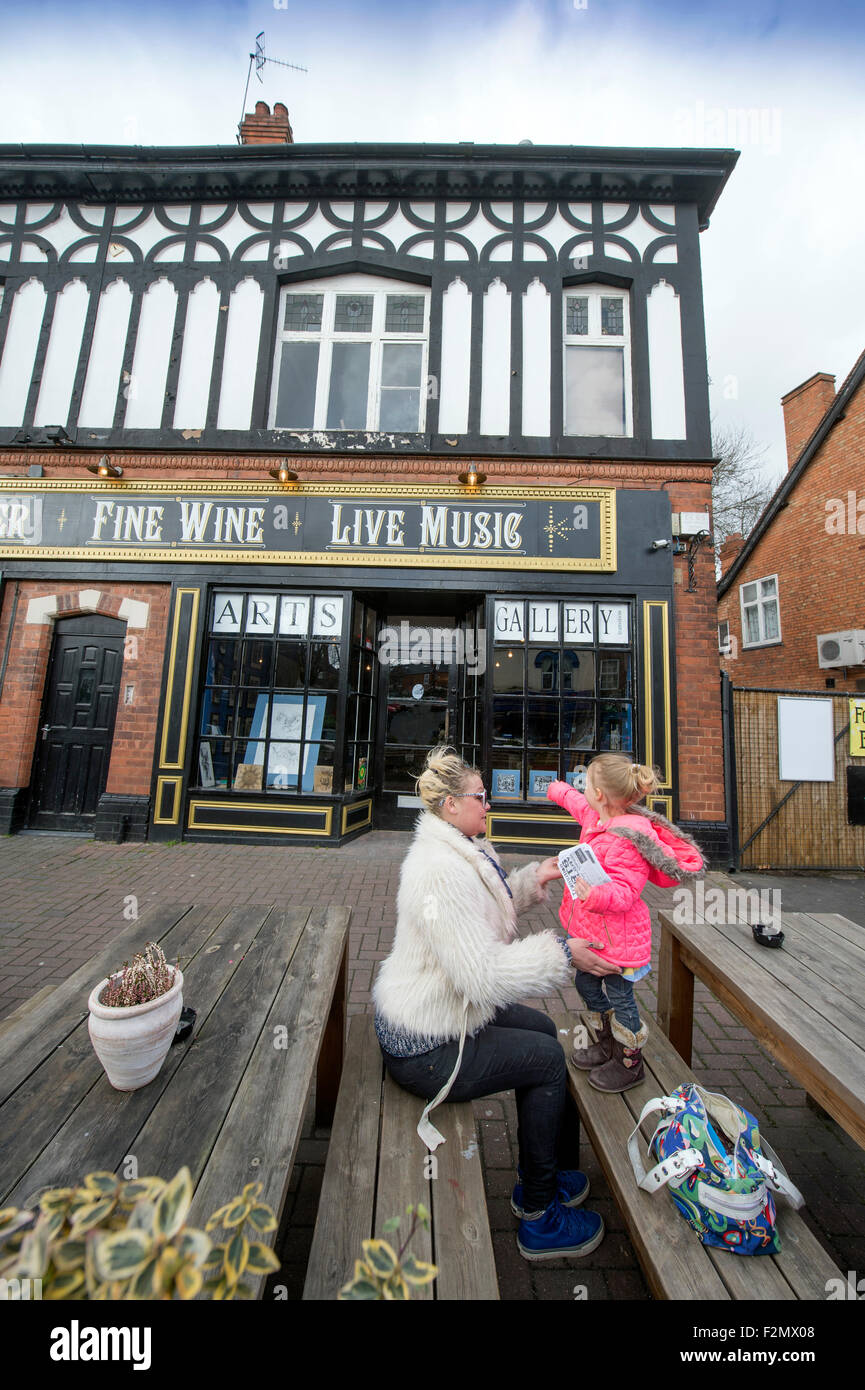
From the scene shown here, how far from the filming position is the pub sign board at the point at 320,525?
705 cm

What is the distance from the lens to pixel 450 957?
5.63 feet

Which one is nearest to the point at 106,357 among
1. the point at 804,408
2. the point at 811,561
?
the point at 811,561

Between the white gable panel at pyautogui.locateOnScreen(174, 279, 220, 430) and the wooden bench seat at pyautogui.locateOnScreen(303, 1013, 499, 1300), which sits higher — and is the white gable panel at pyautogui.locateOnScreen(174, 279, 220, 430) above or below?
above

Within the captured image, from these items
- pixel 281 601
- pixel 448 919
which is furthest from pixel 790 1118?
pixel 281 601

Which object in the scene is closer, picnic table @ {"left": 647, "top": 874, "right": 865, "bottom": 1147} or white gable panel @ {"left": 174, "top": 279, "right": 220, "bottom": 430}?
picnic table @ {"left": 647, "top": 874, "right": 865, "bottom": 1147}

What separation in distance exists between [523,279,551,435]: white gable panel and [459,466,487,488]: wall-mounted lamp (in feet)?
3.17

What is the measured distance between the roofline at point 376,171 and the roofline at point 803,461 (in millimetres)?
5694

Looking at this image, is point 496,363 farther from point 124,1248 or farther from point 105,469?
point 124,1248

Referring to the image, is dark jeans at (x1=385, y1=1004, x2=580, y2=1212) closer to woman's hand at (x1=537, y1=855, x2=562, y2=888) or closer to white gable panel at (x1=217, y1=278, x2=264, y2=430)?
woman's hand at (x1=537, y1=855, x2=562, y2=888)

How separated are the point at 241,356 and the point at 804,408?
42.1 ft

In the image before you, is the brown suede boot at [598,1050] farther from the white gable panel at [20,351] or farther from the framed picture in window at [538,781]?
the white gable panel at [20,351]

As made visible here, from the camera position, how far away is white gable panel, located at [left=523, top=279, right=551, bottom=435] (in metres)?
7.34

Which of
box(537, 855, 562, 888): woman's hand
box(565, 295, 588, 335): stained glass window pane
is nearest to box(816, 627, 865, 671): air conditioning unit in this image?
box(565, 295, 588, 335): stained glass window pane

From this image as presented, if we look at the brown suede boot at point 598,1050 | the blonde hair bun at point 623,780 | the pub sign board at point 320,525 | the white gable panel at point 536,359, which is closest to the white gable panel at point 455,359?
the white gable panel at point 536,359
